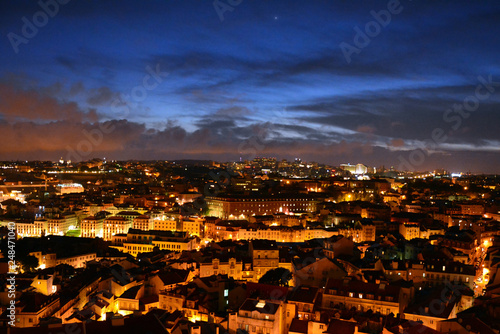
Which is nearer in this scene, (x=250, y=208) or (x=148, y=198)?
(x=250, y=208)

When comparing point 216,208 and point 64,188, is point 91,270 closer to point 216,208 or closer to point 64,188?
point 216,208

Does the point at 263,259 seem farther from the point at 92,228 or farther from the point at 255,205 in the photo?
the point at 255,205

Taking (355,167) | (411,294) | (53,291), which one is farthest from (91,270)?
(355,167)

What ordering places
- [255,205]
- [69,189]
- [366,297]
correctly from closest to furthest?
[366,297], [255,205], [69,189]

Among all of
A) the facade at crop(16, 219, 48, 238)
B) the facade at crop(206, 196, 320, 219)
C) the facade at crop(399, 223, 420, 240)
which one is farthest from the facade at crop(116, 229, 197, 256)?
the facade at crop(399, 223, 420, 240)

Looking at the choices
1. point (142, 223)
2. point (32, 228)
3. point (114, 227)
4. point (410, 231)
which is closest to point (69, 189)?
point (32, 228)

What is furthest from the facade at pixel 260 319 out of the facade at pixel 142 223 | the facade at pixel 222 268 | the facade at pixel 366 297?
the facade at pixel 142 223

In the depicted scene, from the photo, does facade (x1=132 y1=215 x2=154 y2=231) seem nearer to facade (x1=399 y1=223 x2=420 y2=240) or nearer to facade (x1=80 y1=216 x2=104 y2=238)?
facade (x1=80 y1=216 x2=104 y2=238)

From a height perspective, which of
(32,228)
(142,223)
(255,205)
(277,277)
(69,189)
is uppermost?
(69,189)

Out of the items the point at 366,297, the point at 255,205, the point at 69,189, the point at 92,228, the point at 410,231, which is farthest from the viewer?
the point at 69,189
